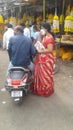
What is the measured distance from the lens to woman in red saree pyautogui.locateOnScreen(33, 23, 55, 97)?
6.36 meters

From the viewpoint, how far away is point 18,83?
19.2 ft

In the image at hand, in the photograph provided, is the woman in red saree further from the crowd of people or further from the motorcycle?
the motorcycle

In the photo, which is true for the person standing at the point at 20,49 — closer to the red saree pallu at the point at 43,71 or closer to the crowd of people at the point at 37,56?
the crowd of people at the point at 37,56

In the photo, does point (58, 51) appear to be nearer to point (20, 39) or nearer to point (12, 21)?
point (20, 39)

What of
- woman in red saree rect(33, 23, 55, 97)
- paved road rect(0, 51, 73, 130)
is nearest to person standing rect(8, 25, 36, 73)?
woman in red saree rect(33, 23, 55, 97)

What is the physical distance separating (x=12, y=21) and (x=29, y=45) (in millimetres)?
11262

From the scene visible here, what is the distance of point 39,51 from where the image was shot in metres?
6.32

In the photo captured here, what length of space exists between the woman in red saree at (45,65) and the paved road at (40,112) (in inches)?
12.0

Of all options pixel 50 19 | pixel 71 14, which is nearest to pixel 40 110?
pixel 71 14

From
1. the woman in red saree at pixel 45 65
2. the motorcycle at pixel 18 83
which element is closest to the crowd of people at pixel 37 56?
the woman in red saree at pixel 45 65

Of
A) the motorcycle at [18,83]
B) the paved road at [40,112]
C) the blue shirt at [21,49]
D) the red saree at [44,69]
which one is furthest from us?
the red saree at [44,69]

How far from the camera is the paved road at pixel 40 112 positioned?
4.97 m

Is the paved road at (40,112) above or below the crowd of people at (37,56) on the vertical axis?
below

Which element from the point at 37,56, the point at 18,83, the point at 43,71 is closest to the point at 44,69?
the point at 43,71
